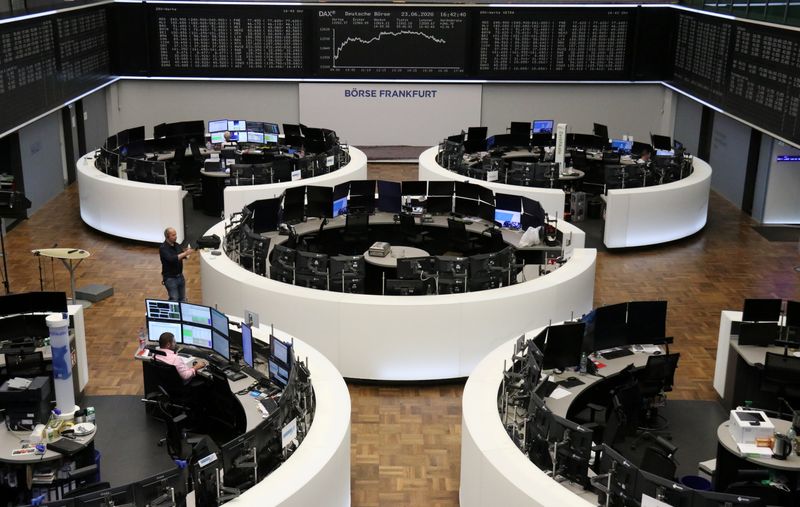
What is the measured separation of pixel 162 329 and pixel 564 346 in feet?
13.1

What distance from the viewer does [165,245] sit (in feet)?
36.0

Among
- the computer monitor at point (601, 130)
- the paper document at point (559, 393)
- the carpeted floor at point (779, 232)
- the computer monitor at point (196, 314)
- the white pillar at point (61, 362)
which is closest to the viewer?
the paper document at point (559, 393)

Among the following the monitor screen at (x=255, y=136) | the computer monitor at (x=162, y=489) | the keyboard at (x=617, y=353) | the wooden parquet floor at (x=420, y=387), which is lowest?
the wooden parquet floor at (x=420, y=387)

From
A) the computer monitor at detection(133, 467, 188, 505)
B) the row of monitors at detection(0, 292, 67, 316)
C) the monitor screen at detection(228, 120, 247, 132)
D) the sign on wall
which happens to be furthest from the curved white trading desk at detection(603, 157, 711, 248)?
the computer monitor at detection(133, 467, 188, 505)

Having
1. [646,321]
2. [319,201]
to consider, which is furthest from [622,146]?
[646,321]

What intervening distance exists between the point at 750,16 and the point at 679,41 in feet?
11.4

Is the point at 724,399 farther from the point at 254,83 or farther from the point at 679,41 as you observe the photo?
the point at 254,83

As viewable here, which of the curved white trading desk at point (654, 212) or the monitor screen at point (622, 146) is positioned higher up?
the monitor screen at point (622, 146)

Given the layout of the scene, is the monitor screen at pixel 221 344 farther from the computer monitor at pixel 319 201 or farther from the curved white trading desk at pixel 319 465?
the computer monitor at pixel 319 201

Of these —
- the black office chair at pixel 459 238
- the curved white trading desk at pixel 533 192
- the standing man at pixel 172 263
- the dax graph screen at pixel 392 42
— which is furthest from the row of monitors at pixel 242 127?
the standing man at pixel 172 263

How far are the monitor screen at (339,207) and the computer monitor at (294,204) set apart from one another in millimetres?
460

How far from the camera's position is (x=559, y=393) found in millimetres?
8547

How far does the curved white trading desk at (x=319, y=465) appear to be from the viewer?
21.2ft

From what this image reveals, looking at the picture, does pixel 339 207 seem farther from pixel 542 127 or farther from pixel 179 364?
pixel 542 127
